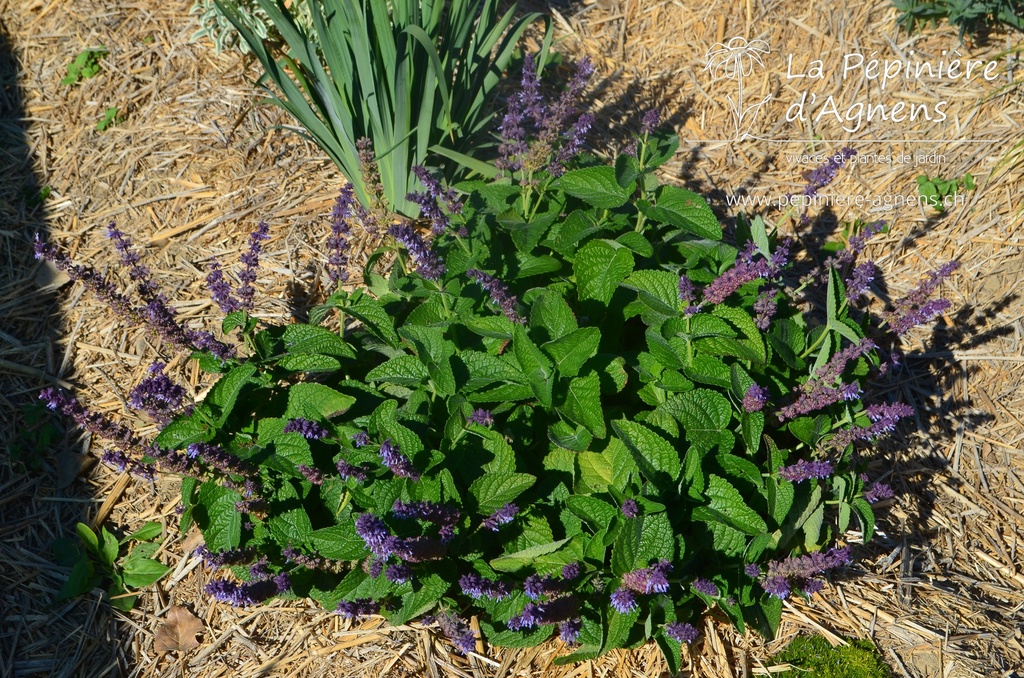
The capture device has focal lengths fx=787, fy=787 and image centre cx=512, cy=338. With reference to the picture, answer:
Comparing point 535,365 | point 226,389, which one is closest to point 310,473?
point 226,389

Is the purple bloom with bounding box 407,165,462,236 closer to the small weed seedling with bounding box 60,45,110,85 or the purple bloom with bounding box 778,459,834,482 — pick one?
the purple bloom with bounding box 778,459,834,482

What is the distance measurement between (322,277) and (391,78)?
0.92 meters

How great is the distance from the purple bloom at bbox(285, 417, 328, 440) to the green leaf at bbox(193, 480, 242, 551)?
293mm

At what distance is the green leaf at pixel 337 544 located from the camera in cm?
223

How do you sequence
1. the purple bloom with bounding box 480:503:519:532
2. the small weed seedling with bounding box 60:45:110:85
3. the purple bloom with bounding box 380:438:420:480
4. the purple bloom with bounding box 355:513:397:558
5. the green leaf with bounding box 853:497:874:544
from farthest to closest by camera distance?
the small weed seedling with bounding box 60:45:110:85 → the green leaf with bounding box 853:497:874:544 → the purple bloom with bounding box 480:503:519:532 → the purple bloom with bounding box 380:438:420:480 → the purple bloom with bounding box 355:513:397:558

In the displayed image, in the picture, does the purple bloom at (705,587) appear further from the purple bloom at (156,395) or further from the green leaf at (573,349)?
the purple bloom at (156,395)

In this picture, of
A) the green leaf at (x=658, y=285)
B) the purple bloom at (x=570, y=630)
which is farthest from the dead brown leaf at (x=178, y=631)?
the green leaf at (x=658, y=285)

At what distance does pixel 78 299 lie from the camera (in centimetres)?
346

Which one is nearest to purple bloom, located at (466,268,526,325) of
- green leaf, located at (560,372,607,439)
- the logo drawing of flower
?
green leaf, located at (560,372,607,439)

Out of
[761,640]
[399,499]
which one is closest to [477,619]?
[399,499]

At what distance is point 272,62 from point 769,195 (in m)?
2.51

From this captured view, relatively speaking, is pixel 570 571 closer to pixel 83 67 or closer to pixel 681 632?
pixel 681 632

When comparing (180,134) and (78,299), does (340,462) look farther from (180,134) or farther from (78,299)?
(180,134)

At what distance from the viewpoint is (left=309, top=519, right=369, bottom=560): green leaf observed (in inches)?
87.9
